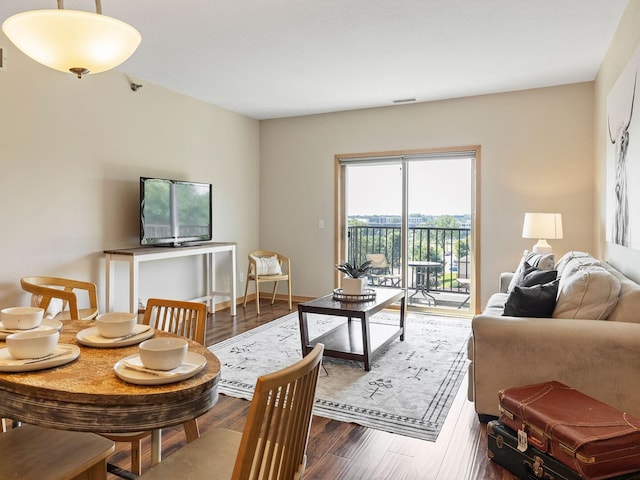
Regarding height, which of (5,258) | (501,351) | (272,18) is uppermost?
(272,18)

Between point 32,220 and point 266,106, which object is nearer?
point 32,220

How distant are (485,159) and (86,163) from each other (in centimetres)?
430

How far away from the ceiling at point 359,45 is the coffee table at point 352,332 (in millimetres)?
2147

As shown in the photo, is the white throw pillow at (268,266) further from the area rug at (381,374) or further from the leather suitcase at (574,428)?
the leather suitcase at (574,428)

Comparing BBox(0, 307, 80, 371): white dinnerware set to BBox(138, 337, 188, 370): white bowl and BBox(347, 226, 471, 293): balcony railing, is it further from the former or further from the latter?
BBox(347, 226, 471, 293): balcony railing

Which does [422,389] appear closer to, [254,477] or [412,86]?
[254,477]

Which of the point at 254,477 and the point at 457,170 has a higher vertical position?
the point at 457,170

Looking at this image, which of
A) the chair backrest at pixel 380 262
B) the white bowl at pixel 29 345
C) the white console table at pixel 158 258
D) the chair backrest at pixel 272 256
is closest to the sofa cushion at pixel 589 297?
the white bowl at pixel 29 345

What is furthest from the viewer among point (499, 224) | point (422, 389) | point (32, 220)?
point (499, 224)

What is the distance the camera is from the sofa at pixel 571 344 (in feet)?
7.14

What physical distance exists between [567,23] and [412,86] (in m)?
1.75

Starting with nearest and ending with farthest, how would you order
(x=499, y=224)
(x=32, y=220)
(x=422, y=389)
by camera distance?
(x=422, y=389) → (x=32, y=220) → (x=499, y=224)

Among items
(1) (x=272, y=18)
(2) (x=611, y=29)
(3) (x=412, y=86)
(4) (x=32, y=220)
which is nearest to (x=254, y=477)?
(1) (x=272, y=18)

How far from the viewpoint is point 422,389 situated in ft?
10.0
